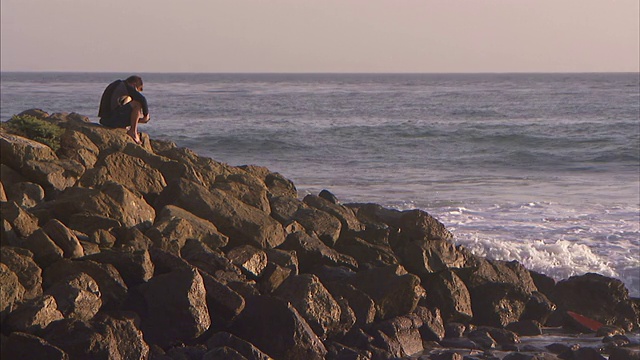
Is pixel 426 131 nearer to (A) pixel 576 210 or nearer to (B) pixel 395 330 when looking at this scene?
(A) pixel 576 210

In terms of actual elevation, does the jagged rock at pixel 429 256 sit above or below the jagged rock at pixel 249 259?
below

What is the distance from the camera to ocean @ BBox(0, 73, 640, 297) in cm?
1508

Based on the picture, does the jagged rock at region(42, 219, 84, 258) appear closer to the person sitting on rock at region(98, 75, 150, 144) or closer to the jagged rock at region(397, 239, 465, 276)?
the jagged rock at region(397, 239, 465, 276)

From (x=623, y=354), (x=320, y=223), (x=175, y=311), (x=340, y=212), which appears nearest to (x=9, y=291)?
(x=175, y=311)

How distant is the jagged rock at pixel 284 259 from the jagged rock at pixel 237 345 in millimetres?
1735

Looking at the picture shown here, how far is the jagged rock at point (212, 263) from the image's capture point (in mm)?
9164

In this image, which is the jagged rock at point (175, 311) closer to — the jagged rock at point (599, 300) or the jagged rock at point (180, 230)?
the jagged rock at point (180, 230)

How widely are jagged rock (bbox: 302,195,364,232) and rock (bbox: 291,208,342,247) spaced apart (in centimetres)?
23

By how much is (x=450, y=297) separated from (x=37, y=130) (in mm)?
5295

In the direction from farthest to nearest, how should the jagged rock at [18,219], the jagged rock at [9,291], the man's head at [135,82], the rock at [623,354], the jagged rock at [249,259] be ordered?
the man's head at [135,82] < the jagged rock at [249,259] < the rock at [623,354] < the jagged rock at [18,219] < the jagged rock at [9,291]

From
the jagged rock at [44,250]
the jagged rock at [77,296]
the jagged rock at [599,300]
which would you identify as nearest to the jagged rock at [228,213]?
the jagged rock at [44,250]

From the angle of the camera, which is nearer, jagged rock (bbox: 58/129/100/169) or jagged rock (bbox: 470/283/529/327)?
jagged rock (bbox: 470/283/529/327)

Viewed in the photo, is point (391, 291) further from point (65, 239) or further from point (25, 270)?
point (25, 270)

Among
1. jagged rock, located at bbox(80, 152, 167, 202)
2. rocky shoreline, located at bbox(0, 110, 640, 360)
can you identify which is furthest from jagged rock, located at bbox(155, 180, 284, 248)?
jagged rock, located at bbox(80, 152, 167, 202)
